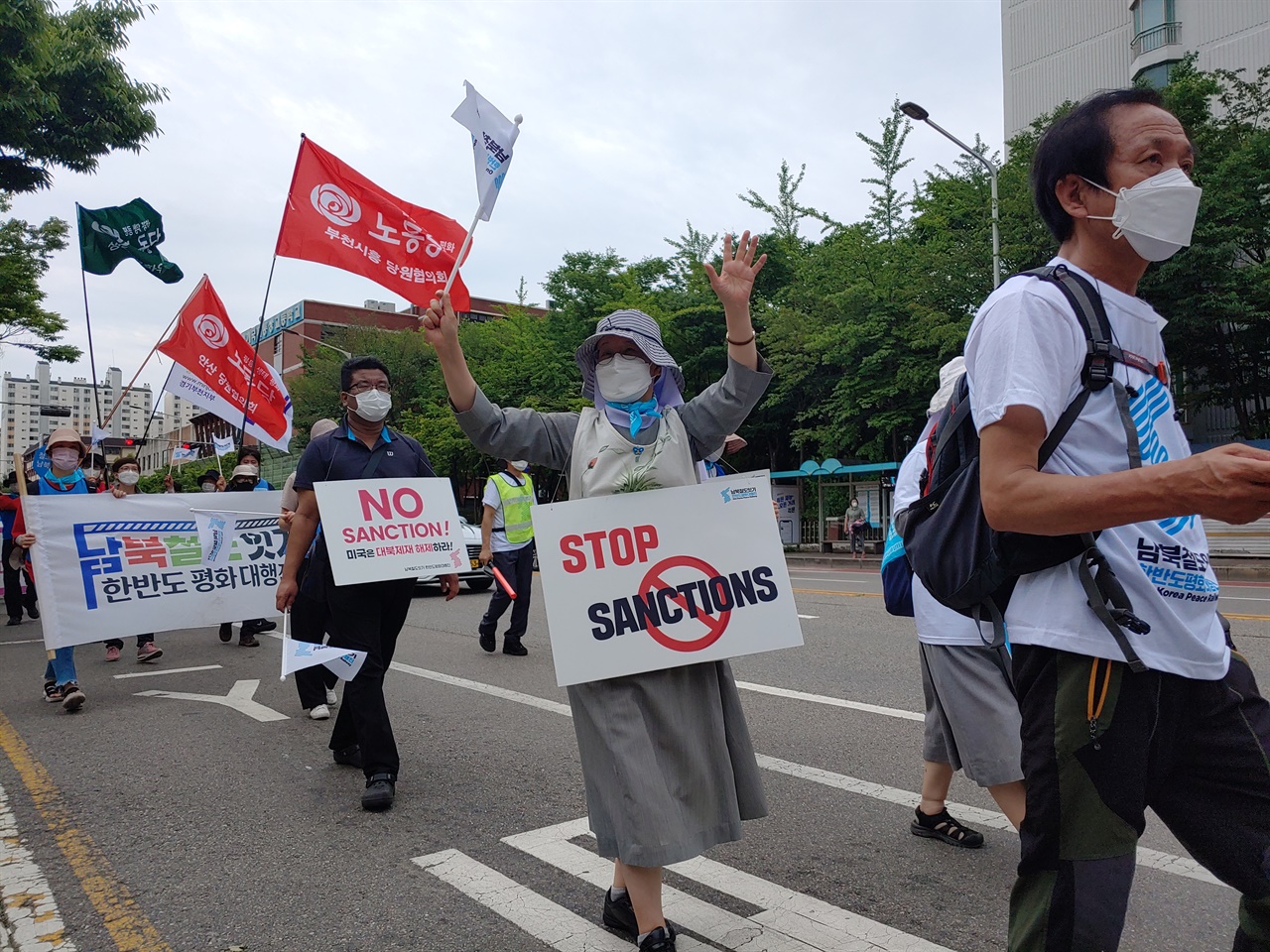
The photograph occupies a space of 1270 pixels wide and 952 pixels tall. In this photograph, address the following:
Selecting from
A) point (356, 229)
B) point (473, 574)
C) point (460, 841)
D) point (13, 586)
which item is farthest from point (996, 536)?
point (13, 586)

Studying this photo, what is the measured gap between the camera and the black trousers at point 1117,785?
5.47 feet

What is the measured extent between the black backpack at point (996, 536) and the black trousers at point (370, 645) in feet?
10.6

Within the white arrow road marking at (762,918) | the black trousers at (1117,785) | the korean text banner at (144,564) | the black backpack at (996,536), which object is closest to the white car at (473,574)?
the korean text banner at (144,564)

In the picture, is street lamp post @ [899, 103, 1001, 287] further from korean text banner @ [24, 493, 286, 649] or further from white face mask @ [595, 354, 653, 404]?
white face mask @ [595, 354, 653, 404]

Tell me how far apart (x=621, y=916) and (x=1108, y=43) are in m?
37.3

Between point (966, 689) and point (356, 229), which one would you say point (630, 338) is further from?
point (356, 229)

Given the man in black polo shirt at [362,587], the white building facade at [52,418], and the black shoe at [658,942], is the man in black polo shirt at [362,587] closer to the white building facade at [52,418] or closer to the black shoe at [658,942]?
the black shoe at [658,942]

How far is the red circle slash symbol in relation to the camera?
9.63ft

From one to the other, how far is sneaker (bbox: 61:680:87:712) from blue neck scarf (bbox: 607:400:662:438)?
17.3 ft

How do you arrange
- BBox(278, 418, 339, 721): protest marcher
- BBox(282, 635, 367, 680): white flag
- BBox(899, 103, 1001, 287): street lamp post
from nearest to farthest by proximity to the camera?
BBox(282, 635, 367, 680): white flag
BBox(278, 418, 339, 721): protest marcher
BBox(899, 103, 1001, 287): street lamp post

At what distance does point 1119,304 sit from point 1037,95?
37.8 m

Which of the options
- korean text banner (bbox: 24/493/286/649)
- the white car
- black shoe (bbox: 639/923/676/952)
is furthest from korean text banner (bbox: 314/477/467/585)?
the white car

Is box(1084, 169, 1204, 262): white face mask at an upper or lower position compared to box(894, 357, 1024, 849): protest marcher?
upper

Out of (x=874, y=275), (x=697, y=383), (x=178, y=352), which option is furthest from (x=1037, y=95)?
(x=178, y=352)
